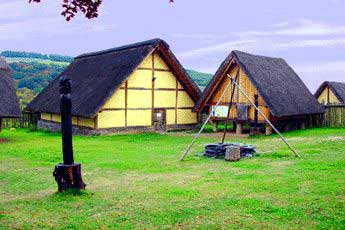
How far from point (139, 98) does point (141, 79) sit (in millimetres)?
1323

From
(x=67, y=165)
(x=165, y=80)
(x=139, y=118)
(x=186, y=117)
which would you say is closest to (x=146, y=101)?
(x=139, y=118)

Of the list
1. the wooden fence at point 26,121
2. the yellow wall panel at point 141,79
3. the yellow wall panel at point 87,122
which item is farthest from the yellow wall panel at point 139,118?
the wooden fence at point 26,121

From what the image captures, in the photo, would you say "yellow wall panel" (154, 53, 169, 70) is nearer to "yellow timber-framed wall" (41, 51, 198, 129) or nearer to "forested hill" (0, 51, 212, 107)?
"yellow timber-framed wall" (41, 51, 198, 129)

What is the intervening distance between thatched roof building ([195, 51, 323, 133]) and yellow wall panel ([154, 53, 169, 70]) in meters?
3.74

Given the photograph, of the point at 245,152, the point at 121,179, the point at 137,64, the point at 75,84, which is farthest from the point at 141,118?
the point at 121,179

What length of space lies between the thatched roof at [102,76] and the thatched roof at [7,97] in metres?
3.72

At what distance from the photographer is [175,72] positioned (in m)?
30.9

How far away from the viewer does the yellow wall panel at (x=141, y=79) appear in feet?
93.3

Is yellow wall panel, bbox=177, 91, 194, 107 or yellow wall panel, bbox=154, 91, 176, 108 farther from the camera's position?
yellow wall panel, bbox=177, 91, 194, 107

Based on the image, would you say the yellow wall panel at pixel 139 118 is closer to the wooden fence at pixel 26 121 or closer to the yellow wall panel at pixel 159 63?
the yellow wall panel at pixel 159 63

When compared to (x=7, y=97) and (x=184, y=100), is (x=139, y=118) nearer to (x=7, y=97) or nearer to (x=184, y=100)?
(x=184, y=100)

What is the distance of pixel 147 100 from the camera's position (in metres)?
29.6

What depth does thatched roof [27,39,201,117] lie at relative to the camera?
26469mm

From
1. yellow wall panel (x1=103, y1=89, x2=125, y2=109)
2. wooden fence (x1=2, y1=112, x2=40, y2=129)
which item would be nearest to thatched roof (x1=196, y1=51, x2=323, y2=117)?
yellow wall panel (x1=103, y1=89, x2=125, y2=109)
